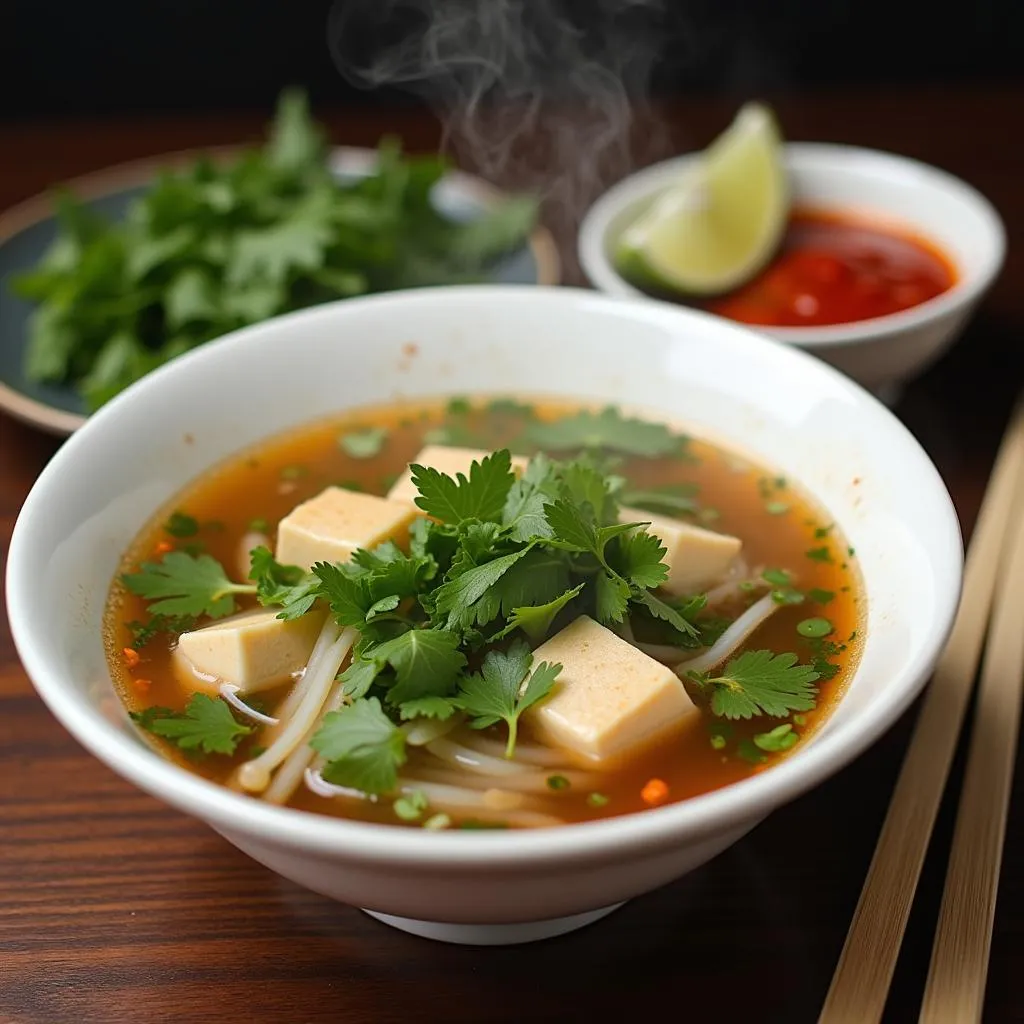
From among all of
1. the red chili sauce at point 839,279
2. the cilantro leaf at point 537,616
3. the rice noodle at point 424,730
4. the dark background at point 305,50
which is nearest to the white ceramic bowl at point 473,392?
the rice noodle at point 424,730

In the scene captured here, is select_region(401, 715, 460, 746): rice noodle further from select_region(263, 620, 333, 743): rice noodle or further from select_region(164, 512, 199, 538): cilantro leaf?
select_region(164, 512, 199, 538): cilantro leaf

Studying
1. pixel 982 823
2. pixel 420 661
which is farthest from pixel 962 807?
pixel 420 661

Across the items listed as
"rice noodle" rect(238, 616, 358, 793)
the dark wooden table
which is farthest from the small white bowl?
"rice noodle" rect(238, 616, 358, 793)

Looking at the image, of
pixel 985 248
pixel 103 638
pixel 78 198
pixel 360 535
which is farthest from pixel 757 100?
pixel 103 638

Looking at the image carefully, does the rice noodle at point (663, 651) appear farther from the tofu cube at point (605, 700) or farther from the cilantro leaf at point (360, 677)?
the cilantro leaf at point (360, 677)

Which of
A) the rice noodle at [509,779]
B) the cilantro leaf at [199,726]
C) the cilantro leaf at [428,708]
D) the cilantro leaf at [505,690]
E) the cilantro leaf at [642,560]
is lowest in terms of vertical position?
the rice noodle at [509,779]

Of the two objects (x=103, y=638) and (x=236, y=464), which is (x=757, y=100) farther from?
(x=103, y=638)
